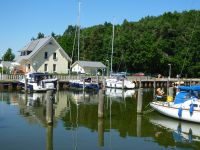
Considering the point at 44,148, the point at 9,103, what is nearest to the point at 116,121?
the point at 44,148

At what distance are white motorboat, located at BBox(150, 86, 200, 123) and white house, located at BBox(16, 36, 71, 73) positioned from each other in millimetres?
46828

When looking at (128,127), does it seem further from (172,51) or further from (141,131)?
(172,51)

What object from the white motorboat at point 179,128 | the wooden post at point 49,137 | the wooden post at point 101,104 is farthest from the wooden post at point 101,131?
the white motorboat at point 179,128

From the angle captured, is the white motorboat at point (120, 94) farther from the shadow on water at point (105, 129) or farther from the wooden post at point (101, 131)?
the wooden post at point (101, 131)

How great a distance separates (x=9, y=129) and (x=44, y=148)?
228 inches

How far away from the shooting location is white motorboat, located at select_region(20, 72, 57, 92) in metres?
52.0

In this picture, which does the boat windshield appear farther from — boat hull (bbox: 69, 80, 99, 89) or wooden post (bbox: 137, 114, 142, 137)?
boat hull (bbox: 69, 80, 99, 89)

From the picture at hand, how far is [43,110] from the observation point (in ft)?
112

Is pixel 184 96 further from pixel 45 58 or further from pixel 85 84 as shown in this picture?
pixel 45 58

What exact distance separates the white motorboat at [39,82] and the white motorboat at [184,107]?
959 inches

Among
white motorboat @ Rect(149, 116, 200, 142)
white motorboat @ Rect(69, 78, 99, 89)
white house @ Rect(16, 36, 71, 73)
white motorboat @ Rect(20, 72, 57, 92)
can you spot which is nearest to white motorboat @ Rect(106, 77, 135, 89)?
white motorboat @ Rect(69, 78, 99, 89)

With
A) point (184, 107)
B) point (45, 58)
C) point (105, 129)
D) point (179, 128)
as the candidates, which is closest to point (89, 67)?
point (45, 58)

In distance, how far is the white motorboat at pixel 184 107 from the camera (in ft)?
91.9

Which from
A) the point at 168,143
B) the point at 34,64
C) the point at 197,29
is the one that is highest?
the point at 197,29
